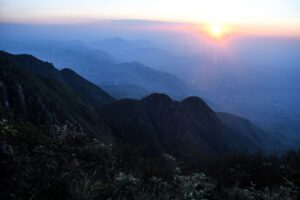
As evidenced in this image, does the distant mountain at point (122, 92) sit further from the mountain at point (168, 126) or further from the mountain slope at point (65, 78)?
the mountain at point (168, 126)

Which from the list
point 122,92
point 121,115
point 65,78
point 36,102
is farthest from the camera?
point 122,92

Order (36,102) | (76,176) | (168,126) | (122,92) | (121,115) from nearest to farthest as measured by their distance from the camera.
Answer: (76,176) < (36,102) < (121,115) < (168,126) < (122,92)

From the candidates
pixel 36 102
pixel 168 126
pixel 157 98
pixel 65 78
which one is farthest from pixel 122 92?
pixel 36 102

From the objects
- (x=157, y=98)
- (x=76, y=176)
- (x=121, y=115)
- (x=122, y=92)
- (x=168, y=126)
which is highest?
(x=76, y=176)

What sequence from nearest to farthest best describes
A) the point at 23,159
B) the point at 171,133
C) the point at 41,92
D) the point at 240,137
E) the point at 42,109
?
the point at 23,159, the point at 42,109, the point at 41,92, the point at 171,133, the point at 240,137

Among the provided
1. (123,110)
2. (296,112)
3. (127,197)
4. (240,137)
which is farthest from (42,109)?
(296,112)

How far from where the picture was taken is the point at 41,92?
26891 millimetres

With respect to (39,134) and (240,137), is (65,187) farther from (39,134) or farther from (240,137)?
(240,137)

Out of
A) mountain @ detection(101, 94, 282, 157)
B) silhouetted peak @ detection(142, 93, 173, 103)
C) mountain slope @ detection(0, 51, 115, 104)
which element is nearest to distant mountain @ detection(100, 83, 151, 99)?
mountain slope @ detection(0, 51, 115, 104)

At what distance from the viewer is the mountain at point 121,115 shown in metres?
23.2

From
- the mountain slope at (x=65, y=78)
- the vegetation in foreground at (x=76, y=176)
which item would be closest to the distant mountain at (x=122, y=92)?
the mountain slope at (x=65, y=78)

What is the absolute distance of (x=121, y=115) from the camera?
3850 cm

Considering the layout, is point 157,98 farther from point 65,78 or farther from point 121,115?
point 65,78

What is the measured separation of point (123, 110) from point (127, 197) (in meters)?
36.6
